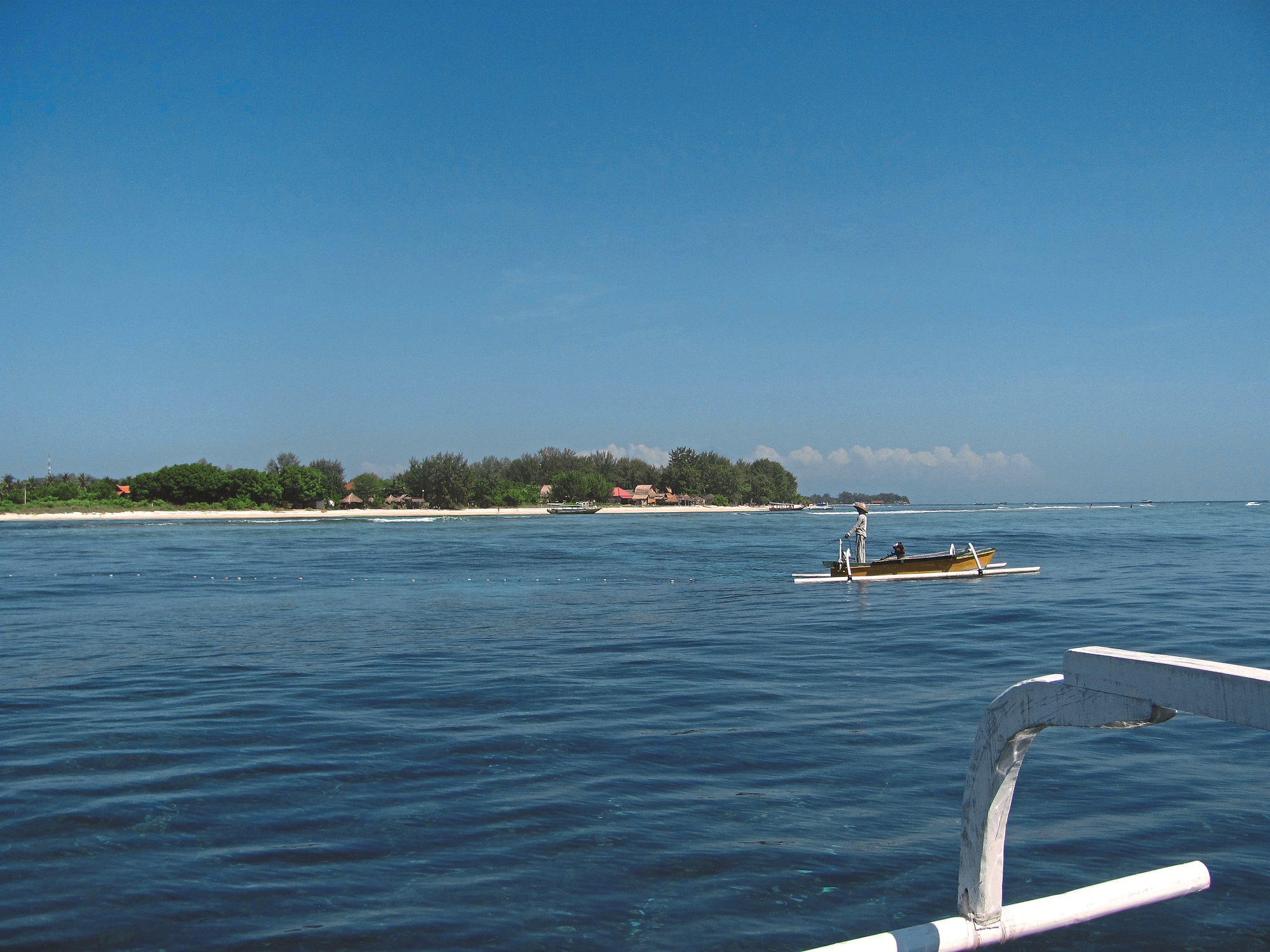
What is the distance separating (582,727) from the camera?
8773 millimetres

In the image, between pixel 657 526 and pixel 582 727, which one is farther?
pixel 657 526

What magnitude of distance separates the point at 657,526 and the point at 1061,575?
5548cm

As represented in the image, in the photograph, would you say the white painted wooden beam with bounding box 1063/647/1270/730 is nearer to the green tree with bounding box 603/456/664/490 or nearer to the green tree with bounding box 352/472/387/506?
the green tree with bounding box 352/472/387/506

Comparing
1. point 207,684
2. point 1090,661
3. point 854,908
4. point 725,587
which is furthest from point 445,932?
point 725,587

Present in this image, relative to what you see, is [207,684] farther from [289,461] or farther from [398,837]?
[289,461]

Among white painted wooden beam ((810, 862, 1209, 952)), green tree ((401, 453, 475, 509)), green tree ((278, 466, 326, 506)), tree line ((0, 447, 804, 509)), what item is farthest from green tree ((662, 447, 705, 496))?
white painted wooden beam ((810, 862, 1209, 952))

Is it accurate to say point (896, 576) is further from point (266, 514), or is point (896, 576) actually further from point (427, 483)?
point (427, 483)

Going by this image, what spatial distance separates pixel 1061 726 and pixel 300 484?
126m

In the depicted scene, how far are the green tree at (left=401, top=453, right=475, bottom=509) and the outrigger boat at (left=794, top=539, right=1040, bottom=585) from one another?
371ft

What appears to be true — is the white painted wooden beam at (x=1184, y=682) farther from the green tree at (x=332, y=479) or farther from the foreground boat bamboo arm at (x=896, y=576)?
the green tree at (x=332, y=479)

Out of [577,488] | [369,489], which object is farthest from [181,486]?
[577,488]

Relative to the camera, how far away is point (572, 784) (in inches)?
274

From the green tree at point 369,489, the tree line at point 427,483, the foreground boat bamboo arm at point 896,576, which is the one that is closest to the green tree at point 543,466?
the tree line at point 427,483

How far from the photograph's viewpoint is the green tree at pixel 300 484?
119000 mm
